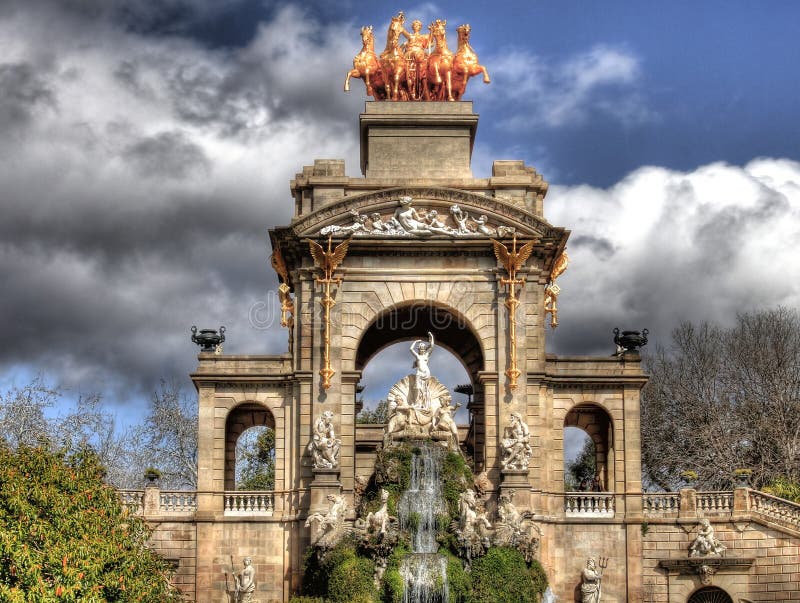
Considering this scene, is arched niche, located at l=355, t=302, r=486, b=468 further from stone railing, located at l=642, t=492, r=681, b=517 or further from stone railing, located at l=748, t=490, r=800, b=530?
stone railing, located at l=748, t=490, r=800, b=530

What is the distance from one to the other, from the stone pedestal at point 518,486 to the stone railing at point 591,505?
2.35m

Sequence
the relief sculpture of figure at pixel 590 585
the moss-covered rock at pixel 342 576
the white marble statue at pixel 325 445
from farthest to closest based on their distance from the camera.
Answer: the white marble statue at pixel 325 445 < the relief sculpture of figure at pixel 590 585 < the moss-covered rock at pixel 342 576

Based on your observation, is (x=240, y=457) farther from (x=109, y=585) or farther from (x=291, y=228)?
(x=109, y=585)

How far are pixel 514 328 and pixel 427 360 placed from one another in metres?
3.34

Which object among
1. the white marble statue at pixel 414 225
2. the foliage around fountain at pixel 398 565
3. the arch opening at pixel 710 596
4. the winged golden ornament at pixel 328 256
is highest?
the white marble statue at pixel 414 225

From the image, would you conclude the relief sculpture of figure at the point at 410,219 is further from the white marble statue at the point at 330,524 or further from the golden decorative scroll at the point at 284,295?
the white marble statue at the point at 330,524

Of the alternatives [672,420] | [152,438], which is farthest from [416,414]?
[152,438]

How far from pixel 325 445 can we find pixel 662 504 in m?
12.5

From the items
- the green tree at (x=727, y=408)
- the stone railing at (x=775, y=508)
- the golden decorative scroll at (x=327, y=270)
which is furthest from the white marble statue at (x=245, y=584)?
the green tree at (x=727, y=408)

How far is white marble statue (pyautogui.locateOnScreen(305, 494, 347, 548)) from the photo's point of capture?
4722cm

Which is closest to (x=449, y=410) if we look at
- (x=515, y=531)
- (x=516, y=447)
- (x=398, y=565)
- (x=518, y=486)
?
(x=516, y=447)

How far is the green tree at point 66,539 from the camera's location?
34.9m

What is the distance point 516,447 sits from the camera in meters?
50.2

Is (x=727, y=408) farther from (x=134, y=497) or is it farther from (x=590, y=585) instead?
(x=134, y=497)
